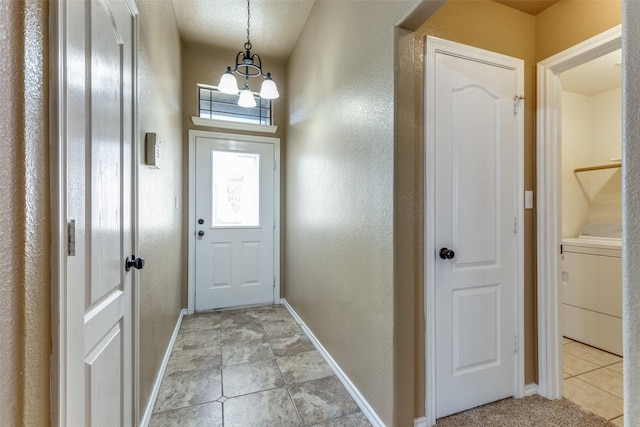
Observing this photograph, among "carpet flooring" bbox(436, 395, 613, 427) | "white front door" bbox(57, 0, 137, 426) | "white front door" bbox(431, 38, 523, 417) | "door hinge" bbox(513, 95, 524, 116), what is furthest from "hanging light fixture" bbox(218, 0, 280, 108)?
"carpet flooring" bbox(436, 395, 613, 427)

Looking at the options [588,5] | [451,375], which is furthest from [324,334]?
[588,5]

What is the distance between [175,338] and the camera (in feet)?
8.33

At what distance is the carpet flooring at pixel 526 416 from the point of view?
1.56m

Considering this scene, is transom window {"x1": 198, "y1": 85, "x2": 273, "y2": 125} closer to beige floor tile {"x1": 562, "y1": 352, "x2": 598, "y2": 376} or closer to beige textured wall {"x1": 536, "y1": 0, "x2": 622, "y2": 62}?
beige textured wall {"x1": 536, "y1": 0, "x2": 622, "y2": 62}

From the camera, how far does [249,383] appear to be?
→ 191cm

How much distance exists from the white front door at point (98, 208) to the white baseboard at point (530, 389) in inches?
88.1

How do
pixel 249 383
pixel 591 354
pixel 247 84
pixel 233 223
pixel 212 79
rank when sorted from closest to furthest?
pixel 249 383 → pixel 591 354 → pixel 247 84 → pixel 212 79 → pixel 233 223

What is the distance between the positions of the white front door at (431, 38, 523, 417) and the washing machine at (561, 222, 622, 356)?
1.07 meters

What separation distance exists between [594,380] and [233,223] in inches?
138

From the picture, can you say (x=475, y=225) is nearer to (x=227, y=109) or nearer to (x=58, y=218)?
(x=58, y=218)

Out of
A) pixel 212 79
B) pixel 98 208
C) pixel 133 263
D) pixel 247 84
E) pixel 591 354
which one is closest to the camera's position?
pixel 98 208

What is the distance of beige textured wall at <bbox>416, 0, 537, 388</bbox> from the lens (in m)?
1.69

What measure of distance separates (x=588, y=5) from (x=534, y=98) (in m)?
0.52

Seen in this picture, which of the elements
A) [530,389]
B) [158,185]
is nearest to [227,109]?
[158,185]
